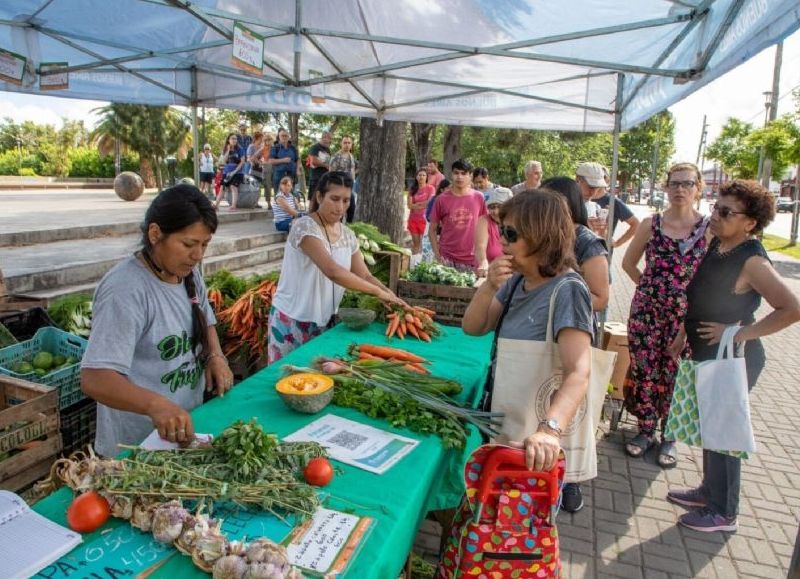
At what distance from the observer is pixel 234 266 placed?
8.03 meters

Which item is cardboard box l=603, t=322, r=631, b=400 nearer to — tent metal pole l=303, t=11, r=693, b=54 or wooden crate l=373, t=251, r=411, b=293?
wooden crate l=373, t=251, r=411, b=293

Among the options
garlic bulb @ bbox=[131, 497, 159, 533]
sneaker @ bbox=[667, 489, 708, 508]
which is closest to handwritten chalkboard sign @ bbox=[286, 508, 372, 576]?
garlic bulb @ bbox=[131, 497, 159, 533]

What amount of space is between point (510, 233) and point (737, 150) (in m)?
27.5

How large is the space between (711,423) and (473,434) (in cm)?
159

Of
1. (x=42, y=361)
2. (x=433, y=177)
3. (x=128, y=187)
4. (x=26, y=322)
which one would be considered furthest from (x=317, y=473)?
(x=128, y=187)

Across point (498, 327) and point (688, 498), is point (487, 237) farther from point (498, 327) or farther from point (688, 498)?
point (498, 327)

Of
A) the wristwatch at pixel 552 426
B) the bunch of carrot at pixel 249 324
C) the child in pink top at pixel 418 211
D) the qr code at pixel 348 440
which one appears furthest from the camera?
the child in pink top at pixel 418 211

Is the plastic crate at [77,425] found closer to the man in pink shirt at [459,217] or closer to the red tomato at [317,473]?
the red tomato at [317,473]

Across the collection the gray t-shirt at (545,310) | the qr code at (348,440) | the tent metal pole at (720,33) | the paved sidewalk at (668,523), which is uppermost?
the tent metal pole at (720,33)

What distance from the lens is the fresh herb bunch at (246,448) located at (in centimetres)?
159

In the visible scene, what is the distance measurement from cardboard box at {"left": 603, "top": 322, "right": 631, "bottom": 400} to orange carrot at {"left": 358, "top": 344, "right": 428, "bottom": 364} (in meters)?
2.66

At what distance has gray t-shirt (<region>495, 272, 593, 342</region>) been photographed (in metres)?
1.94

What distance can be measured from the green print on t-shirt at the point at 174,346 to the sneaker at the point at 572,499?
2.66m

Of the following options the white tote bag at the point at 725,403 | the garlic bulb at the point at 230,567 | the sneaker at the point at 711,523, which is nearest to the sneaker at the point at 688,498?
the sneaker at the point at 711,523
